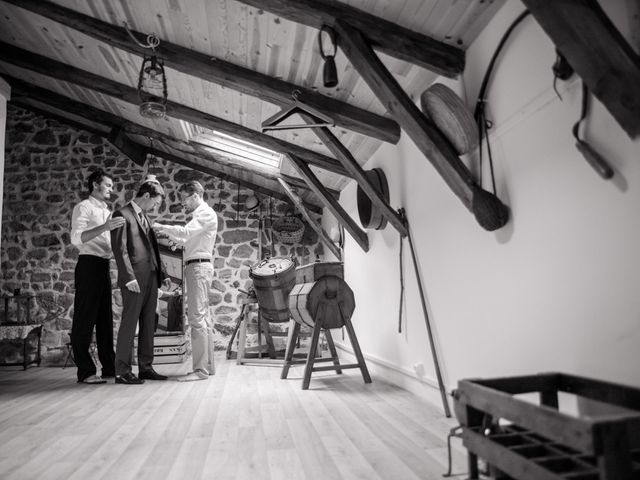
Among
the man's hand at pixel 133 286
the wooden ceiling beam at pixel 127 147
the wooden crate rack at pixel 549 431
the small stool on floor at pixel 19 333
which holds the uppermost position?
the wooden ceiling beam at pixel 127 147

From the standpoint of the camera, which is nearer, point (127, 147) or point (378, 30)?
point (378, 30)

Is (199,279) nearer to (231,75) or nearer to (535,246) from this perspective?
(231,75)

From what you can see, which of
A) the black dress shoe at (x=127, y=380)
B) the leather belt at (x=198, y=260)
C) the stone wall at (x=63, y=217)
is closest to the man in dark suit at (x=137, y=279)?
the black dress shoe at (x=127, y=380)

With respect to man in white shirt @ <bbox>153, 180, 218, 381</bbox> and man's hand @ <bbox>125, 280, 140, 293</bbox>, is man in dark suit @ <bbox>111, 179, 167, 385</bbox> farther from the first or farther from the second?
man in white shirt @ <bbox>153, 180, 218, 381</bbox>

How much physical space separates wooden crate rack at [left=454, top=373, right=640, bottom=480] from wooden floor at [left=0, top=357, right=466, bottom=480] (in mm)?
496

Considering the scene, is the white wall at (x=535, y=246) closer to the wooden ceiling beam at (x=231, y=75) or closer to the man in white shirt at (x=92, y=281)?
the wooden ceiling beam at (x=231, y=75)

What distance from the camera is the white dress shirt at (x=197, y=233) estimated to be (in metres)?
4.50

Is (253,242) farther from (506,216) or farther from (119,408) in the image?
(506,216)

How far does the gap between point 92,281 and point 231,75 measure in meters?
2.22

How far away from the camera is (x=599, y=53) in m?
1.51

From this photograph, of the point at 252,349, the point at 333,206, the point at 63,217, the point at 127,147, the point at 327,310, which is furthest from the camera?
the point at 63,217

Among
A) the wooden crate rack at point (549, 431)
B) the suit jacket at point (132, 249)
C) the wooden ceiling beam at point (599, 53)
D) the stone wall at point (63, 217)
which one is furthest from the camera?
the stone wall at point (63, 217)

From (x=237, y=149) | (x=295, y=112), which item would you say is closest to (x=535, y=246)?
(x=295, y=112)

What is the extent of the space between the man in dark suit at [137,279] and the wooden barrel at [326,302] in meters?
1.38
